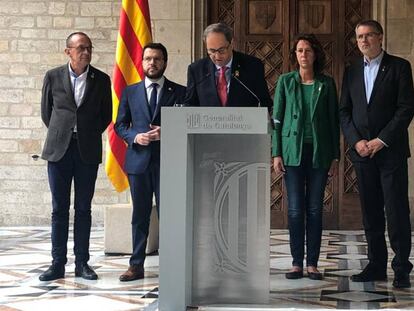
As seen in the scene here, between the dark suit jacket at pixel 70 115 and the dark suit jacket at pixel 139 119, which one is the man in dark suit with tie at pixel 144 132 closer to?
the dark suit jacket at pixel 139 119

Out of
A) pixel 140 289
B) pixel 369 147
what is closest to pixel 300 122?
pixel 369 147

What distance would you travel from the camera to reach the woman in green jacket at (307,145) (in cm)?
420

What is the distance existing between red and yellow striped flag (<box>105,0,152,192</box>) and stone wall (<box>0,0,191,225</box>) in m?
2.11

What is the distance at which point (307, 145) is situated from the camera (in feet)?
13.8

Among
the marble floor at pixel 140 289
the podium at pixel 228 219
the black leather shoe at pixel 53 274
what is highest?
the podium at pixel 228 219

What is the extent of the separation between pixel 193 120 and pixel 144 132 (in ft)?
3.53

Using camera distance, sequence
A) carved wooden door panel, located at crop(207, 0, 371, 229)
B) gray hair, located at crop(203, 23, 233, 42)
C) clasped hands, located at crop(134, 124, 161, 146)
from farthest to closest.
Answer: carved wooden door panel, located at crop(207, 0, 371, 229) → clasped hands, located at crop(134, 124, 161, 146) → gray hair, located at crop(203, 23, 233, 42)

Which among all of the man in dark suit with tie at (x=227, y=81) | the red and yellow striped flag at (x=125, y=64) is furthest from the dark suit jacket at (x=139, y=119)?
the red and yellow striped flag at (x=125, y=64)

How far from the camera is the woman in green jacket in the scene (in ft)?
13.8

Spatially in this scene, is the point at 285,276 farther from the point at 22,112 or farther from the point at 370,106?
the point at 22,112

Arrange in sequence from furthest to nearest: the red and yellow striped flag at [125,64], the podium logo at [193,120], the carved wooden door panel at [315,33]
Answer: the carved wooden door panel at [315,33]
the red and yellow striped flag at [125,64]
the podium logo at [193,120]

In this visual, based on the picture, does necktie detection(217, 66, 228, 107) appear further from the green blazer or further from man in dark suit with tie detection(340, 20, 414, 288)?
man in dark suit with tie detection(340, 20, 414, 288)

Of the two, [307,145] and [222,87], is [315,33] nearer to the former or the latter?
[307,145]

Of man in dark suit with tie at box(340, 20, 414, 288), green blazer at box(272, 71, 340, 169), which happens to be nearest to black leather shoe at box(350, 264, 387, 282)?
man in dark suit with tie at box(340, 20, 414, 288)
